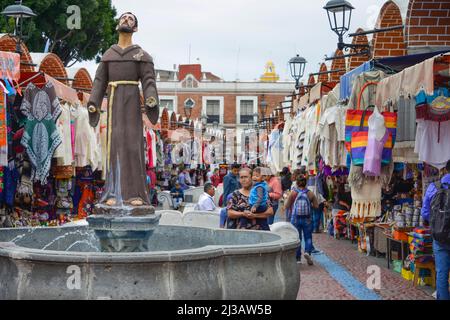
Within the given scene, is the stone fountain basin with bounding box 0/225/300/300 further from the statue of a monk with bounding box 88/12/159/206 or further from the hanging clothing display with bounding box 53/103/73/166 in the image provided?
the hanging clothing display with bounding box 53/103/73/166

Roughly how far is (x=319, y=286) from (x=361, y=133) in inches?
90.8

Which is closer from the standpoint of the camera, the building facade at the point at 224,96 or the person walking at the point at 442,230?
the person walking at the point at 442,230

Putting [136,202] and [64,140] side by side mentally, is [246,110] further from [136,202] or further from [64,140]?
[136,202]

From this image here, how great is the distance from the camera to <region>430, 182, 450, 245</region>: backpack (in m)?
8.46

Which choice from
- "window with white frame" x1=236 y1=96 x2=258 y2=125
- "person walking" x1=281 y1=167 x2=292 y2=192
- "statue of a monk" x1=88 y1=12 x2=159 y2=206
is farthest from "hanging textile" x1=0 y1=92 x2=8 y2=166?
"window with white frame" x1=236 y1=96 x2=258 y2=125

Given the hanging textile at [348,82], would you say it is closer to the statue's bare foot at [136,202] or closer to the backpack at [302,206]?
the backpack at [302,206]

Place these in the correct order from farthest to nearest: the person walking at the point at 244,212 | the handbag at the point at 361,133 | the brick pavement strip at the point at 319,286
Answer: the handbag at the point at 361,133 < the brick pavement strip at the point at 319,286 < the person walking at the point at 244,212

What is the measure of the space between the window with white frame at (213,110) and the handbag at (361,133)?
182 feet

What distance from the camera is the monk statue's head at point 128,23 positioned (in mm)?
8008

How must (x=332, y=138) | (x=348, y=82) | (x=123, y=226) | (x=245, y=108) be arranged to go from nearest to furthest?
(x=123, y=226)
(x=348, y=82)
(x=332, y=138)
(x=245, y=108)

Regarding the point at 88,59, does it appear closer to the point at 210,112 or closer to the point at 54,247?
the point at 54,247

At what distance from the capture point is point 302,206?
41.4 ft

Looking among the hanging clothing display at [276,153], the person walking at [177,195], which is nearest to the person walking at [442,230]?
the hanging clothing display at [276,153]

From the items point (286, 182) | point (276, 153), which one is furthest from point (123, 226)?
point (286, 182)
